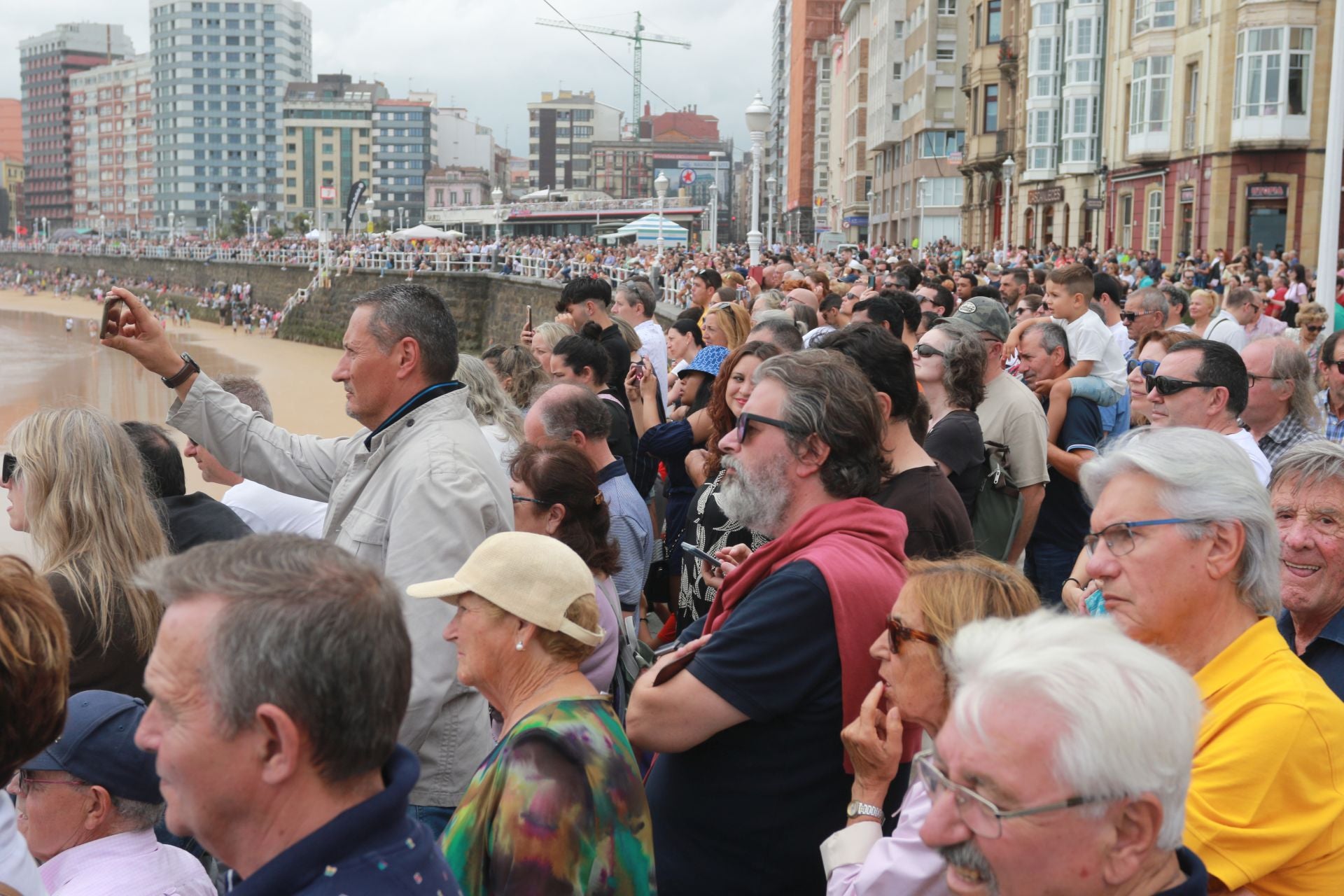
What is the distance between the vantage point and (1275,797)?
90.7 inches

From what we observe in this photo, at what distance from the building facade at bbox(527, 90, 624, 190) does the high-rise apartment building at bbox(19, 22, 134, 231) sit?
202 ft

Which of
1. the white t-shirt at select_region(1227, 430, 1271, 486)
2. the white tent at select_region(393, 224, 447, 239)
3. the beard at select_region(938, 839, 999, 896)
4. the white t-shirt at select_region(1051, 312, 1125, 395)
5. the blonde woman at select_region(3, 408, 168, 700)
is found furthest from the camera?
the white tent at select_region(393, 224, 447, 239)

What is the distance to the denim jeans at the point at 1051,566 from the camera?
5.94 metres

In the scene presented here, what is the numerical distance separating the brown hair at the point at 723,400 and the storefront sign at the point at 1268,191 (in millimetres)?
31828

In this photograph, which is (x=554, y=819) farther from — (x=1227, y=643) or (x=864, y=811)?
(x=1227, y=643)

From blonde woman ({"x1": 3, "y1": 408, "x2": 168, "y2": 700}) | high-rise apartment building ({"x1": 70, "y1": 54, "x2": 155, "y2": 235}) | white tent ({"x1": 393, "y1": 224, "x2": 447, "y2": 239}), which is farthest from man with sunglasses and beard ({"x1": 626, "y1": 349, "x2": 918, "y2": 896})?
high-rise apartment building ({"x1": 70, "y1": 54, "x2": 155, "y2": 235})

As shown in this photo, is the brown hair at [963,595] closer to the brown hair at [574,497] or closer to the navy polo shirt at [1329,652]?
the navy polo shirt at [1329,652]

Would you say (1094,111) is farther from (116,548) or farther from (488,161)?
(488,161)

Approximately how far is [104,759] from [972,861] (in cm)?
188

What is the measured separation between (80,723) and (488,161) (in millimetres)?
194088

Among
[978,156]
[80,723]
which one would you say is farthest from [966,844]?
[978,156]

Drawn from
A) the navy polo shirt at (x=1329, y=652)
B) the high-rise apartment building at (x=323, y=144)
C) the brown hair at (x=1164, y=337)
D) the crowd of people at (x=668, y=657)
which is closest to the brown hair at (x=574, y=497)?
the crowd of people at (x=668, y=657)

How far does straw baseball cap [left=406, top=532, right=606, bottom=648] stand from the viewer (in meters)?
2.77

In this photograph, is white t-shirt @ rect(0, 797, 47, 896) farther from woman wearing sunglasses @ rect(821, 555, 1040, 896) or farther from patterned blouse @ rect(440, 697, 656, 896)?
woman wearing sunglasses @ rect(821, 555, 1040, 896)
